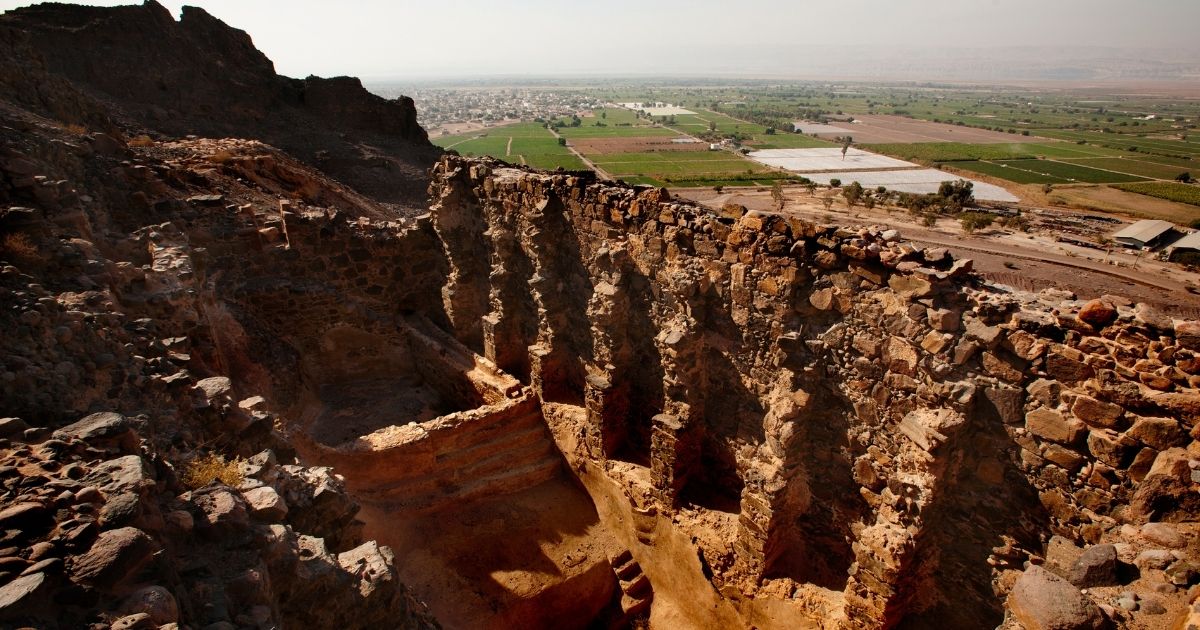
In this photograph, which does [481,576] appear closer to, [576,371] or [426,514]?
[426,514]

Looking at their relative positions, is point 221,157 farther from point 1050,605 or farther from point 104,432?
point 1050,605

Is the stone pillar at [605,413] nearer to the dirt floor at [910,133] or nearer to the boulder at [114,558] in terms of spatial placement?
the boulder at [114,558]

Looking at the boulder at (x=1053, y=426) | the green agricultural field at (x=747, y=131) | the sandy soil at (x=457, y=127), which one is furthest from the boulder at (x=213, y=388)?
the sandy soil at (x=457, y=127)

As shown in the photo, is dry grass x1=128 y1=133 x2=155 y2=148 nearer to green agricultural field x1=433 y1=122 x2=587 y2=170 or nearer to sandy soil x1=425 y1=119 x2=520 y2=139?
green agricultural field x1=433 y1=122 x2=587 y2=170

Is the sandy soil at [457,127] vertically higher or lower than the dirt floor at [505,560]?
higher

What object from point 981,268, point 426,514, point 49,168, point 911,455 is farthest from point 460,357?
point 981,268

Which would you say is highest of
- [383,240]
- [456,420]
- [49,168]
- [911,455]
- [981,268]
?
[49,168]

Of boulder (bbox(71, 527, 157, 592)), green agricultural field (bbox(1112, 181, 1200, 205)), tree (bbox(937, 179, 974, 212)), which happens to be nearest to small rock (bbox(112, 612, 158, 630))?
boulder (bbox(71, 527, 157, 592))
